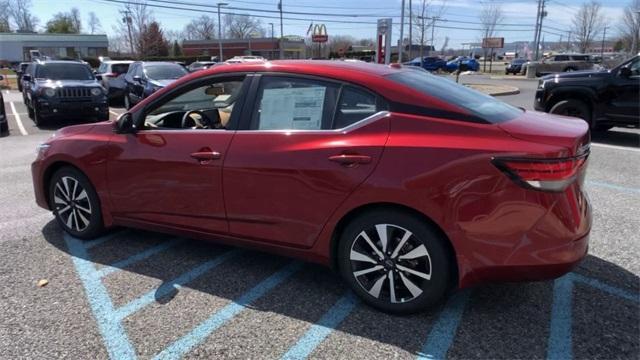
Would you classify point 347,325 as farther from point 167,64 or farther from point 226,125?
point 167,64

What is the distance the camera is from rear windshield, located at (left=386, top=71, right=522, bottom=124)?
10.2 feet

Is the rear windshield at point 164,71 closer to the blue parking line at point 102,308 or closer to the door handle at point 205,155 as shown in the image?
the blue parking line at point 102,308

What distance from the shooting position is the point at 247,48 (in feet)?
261

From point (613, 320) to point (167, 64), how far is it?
14.9m

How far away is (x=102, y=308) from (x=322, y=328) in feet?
4.96

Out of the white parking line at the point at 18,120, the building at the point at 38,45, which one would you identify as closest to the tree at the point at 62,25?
the building at the point at 38,45

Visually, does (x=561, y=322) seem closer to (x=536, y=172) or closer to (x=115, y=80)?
(x=536, y=172)

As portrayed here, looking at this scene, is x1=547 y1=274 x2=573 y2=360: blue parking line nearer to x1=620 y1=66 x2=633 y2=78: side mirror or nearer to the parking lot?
the parking lot

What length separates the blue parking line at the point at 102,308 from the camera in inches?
113

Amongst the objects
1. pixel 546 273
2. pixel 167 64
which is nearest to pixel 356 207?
pixel 546 273

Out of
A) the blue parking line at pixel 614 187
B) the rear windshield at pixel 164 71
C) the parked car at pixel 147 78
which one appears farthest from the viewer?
the rear windshield at pixel 164 71

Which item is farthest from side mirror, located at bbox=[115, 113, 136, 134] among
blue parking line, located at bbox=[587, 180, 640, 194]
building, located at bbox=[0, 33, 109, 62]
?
building, located at bbox=[0, 33, 109, 62]

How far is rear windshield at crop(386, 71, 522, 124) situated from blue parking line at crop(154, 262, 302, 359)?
1709 mm

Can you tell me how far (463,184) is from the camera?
2.78 metres
